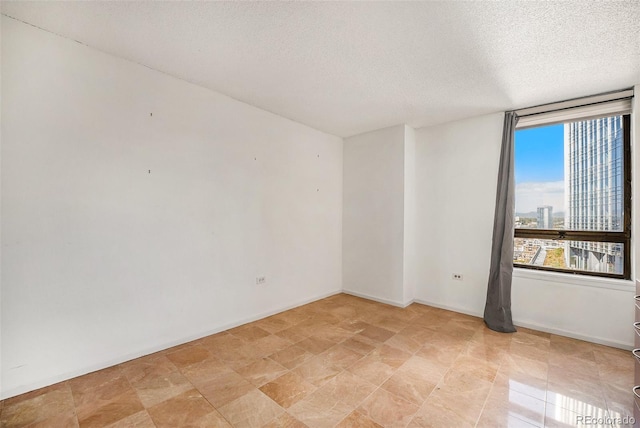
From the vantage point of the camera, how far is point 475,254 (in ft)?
12.2

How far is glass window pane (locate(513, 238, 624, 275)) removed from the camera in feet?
9.72

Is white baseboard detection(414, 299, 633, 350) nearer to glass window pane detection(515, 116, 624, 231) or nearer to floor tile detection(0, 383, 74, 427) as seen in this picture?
glass window pane detection(515, 116, 624, 231)

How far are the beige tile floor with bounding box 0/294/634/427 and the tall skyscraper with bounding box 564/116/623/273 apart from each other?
986 mm

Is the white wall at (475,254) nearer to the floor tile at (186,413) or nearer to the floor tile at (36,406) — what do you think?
the floor tile at (186,413)

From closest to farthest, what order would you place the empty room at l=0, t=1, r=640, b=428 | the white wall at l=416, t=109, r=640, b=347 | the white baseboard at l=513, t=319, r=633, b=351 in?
the empty room at l=0, t=1, r=640, b=428, the white baseboard at l=513, t=319, r=633, b=351, the white wall at l=416, t=109, r=640, b=347

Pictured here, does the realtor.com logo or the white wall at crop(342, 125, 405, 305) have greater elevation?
the white wall at crop(342, 125, 405, 305)

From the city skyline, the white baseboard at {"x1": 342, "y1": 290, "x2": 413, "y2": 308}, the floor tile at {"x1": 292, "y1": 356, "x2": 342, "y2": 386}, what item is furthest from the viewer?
the white baseboard at {"x1": 342, "y1": 290, "x2": 413, "y2": 308}

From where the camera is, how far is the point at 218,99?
311 centimetres

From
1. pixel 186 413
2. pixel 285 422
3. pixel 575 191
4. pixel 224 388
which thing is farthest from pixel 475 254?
pixel 186 413

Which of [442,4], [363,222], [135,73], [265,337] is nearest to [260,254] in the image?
[265,337]

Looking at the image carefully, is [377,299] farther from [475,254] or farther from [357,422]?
[357,422]

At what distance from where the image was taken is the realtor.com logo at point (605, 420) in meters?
1.78

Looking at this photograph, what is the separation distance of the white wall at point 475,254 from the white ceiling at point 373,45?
846 millimetres

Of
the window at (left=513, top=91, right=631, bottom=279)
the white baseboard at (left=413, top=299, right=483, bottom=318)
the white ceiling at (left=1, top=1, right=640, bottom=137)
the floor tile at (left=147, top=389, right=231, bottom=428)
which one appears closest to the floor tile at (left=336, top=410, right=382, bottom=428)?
the floor tile at (left=147, top=389, right=231, bottom=428)
